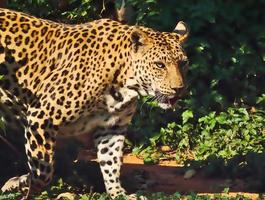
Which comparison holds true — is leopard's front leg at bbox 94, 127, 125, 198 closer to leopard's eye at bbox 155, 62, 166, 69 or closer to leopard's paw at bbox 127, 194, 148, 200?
leopard's paw at bbox 127, 194, 148, 200

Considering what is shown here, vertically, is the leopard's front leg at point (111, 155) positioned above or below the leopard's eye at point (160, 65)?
below

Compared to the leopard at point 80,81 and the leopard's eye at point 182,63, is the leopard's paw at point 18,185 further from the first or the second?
the leopard's eye at point 182,63

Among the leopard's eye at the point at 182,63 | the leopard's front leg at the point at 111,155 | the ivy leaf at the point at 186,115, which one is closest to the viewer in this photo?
the leopard's eye at the point at 182,63

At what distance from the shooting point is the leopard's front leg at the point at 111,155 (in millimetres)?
8039

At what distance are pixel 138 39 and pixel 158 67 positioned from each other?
12.6 inches

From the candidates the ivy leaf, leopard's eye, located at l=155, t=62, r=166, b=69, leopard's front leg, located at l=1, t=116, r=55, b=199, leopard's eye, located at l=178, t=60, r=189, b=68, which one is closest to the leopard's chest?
leopard's front leg, located at l=1, t=116, r=55, b=199

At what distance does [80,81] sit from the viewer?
7.59 meters

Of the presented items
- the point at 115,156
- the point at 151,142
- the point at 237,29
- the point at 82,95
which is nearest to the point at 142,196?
the point at 115,156

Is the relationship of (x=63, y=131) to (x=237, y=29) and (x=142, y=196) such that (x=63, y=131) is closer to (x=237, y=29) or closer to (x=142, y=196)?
(x=142, y=196)

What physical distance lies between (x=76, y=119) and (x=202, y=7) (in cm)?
335

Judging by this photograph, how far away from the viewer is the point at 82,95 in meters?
7.54

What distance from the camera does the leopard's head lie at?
745 cm

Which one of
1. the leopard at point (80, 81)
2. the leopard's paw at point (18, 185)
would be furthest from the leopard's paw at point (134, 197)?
the leopard's paw at point (18, 185)

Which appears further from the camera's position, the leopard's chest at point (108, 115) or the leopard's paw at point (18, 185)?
the leopard's paw at point (18, 185)
